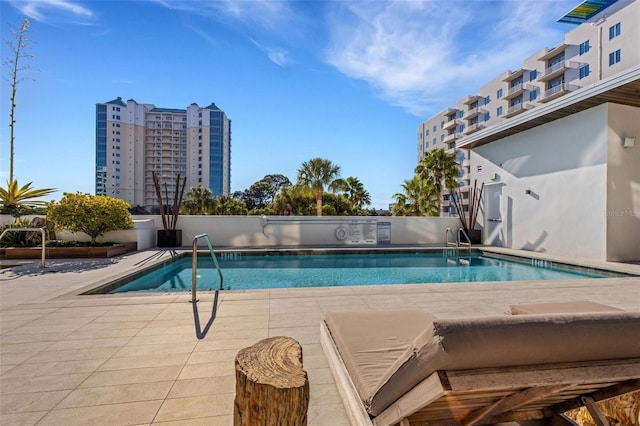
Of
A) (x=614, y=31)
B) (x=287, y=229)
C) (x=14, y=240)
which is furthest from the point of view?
(x=614, y=31)

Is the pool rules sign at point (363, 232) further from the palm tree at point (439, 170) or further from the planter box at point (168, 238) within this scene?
the palm tree at point (439, 170)

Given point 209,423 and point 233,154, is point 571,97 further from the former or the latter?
point 233,154

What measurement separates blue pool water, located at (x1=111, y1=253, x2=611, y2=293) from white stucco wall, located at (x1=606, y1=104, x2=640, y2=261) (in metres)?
1.87

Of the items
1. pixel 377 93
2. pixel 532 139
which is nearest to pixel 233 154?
pixel 377 93

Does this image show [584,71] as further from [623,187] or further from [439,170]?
[623,187]

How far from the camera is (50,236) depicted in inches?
375

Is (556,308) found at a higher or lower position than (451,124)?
lower

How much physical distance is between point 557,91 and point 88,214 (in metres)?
37.7

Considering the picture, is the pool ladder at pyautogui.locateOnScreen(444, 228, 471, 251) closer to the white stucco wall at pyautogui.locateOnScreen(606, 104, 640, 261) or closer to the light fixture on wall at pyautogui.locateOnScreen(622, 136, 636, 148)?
the white stucco wall at pyautogui.locateOnScreen(606, 104, 640, 261)

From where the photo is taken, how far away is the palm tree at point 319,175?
1986 cm

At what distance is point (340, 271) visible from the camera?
27.5 feet

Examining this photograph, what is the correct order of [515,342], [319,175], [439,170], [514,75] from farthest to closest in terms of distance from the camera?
[514,75] → [319,175] → [439,170] → [515,342]

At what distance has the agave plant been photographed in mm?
10133

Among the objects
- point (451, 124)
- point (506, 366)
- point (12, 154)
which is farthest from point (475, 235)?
point (451, 124)
